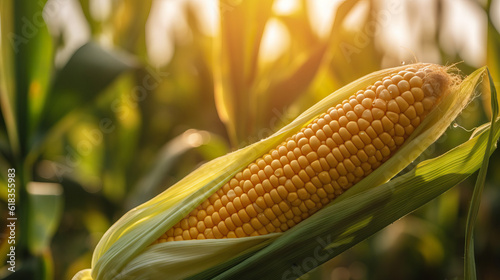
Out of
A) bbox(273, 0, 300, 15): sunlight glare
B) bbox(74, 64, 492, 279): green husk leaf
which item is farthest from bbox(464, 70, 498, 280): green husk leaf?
bbox(273, 0, 300, 15): sunlight glare

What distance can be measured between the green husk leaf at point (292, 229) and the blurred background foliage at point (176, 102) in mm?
130

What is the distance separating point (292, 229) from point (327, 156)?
0.63 feet

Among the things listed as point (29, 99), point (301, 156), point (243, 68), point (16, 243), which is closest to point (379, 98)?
point (301, 156)

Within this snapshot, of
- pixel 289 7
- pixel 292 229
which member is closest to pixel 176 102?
pixel 289 7

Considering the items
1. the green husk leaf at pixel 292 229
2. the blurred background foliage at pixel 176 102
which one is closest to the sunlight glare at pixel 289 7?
the blurred background foliage at pixel 176 102

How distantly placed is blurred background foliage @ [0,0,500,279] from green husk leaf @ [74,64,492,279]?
5.1 inches

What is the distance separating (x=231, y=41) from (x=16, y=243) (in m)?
1.16

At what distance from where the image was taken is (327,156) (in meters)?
0.95

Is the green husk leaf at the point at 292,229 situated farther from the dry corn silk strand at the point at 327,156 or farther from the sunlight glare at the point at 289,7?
the sunlight glare at the point at 289,7

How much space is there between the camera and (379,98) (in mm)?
949

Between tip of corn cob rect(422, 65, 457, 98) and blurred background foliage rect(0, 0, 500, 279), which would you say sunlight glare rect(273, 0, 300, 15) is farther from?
tip of corn cob rect(422, 65, 457, 98)

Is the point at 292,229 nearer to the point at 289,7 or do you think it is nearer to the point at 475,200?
the point at 475,200

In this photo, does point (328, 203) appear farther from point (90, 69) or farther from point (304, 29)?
point (304, 29)

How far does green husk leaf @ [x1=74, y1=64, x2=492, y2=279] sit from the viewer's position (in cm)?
97
